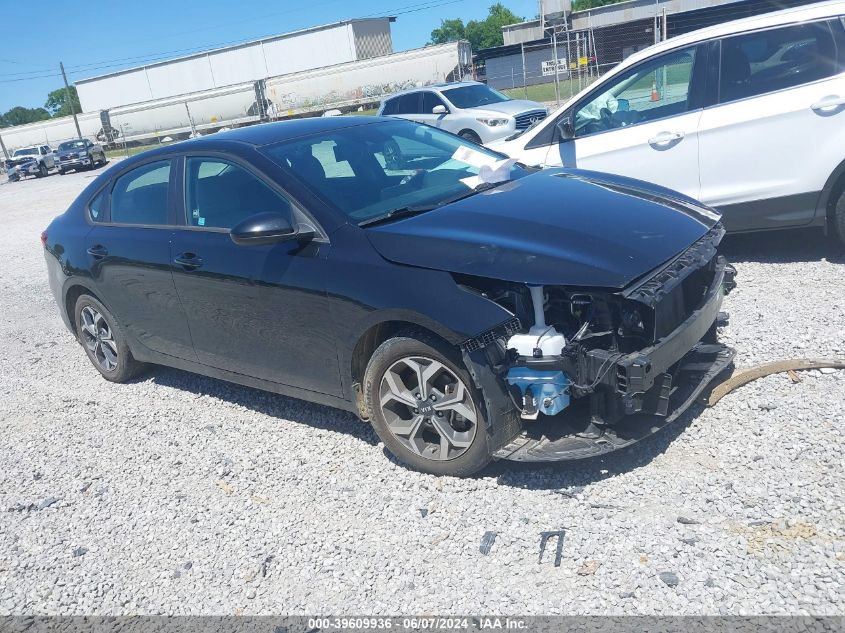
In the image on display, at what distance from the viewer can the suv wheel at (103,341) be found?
5.81 meters

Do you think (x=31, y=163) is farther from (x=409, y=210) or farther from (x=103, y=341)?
(x=409, y=210)

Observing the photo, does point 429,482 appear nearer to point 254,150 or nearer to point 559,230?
point 559,230

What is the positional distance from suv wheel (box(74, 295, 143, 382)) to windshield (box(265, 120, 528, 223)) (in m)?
2.19

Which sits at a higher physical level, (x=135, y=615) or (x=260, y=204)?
(x=260, y=204)

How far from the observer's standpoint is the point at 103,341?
604 cm

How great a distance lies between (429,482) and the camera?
3938 mm

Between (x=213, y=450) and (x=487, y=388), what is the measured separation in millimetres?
2053

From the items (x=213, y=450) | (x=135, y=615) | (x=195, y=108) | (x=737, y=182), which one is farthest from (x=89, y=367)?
(x=195, y=108)

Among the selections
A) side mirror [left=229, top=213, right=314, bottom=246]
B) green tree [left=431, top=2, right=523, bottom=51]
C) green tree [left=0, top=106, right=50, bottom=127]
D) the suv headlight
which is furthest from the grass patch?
green tree [left=0, top=106, right=50, bottom=127]

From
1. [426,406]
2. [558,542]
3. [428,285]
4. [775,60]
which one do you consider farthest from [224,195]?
[775,60]

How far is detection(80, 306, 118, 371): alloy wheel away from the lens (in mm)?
5965

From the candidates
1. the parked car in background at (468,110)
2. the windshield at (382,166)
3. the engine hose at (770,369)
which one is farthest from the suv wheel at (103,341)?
the parked car in background at (468,110)

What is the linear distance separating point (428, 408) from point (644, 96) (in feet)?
13.6

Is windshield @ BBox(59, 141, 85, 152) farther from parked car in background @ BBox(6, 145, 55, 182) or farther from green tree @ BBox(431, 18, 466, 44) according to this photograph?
green tree @ BBox(431, 18, 466, 44)
